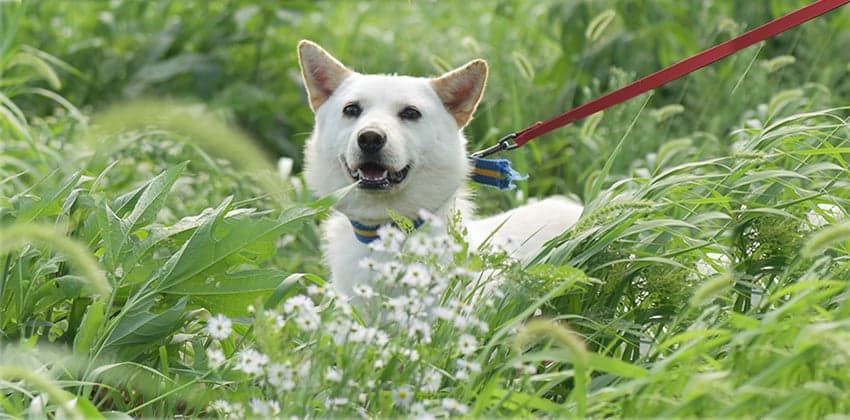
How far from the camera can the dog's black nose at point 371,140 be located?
4051 millimetres

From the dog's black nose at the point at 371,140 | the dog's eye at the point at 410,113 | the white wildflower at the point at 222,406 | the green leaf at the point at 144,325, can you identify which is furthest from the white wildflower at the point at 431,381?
the dog's eye at the point at 410,113

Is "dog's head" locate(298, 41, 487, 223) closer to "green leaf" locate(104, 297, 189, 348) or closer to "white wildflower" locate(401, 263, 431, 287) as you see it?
"green leaf" locate(104, 297, 189, 348)

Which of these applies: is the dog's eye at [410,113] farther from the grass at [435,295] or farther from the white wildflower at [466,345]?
the white wildflower at [466,345]

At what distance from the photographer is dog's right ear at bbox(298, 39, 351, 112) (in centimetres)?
446

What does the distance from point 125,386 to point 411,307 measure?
1.09m

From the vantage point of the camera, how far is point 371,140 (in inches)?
160

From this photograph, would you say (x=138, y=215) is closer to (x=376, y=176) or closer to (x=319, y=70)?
(x=376, y=176)

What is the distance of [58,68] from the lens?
7480 millimetres

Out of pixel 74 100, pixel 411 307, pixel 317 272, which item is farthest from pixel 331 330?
pixel 74 100

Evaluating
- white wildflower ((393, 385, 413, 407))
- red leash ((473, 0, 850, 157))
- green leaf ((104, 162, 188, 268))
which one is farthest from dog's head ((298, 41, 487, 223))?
white wildflower ((393, 385, 413, 407))

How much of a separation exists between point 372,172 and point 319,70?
53 centimetres

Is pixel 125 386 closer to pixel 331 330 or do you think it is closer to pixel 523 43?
pixel 331 330

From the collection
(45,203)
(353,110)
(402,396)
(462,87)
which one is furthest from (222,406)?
(462,87)

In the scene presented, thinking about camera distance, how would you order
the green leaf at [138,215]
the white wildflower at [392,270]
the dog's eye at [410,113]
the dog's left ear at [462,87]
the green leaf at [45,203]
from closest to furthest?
the white wildflower at [392,270]
the green leaf at [138,215]
the green leaf at [45,203]
the dog's eye at [410,113]
the dog's left ear at [462,87]
